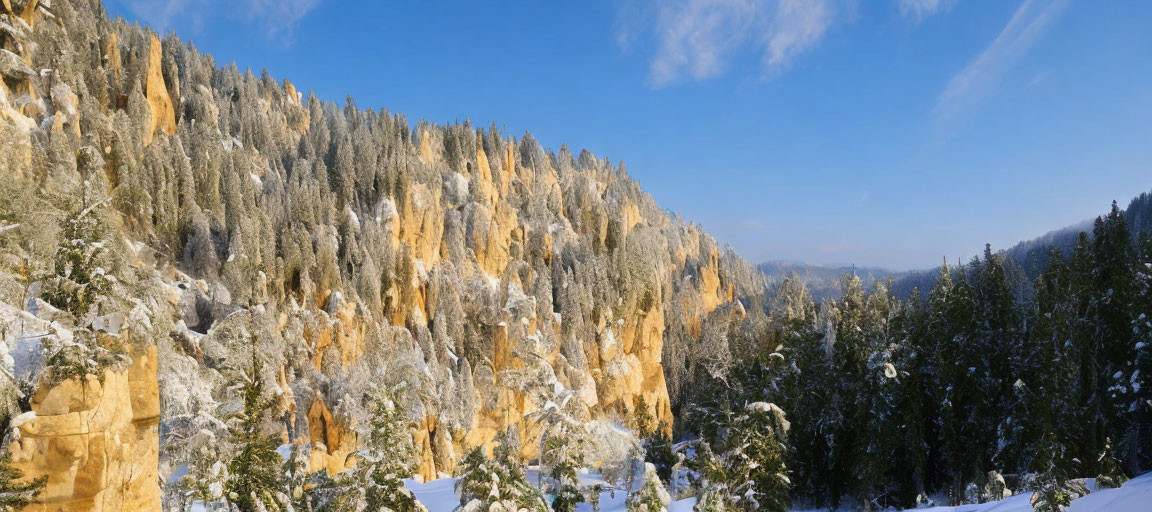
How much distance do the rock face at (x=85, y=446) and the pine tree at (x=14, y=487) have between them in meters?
0.24

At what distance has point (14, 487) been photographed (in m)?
8.98

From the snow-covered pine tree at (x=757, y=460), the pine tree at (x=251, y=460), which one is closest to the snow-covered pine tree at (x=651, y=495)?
the snow-covered pine tree at (x=757, y=460)

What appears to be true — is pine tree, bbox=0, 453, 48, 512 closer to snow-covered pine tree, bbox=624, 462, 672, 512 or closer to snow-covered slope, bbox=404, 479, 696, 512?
snow-covered slope, bbox=404, 479, 696, 512

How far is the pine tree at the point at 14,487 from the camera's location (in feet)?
28.9

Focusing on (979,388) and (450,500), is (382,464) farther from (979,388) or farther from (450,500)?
(979,388)

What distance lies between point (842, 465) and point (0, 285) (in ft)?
105

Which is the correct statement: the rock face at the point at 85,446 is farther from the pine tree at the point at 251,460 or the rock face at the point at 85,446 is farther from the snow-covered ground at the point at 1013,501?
the snow-covered ground at the point at 1013,501

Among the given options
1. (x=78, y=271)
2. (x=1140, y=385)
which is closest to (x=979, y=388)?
(x=1140, y=385)

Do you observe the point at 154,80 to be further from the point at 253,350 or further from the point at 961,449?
the point at 961,449

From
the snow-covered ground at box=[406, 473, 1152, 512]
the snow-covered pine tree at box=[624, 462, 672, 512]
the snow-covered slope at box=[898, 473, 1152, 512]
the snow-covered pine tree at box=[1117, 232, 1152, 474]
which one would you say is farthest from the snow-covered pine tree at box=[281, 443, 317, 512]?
the snow-covered pine tree at box=[1117, 232, 1152, 474]

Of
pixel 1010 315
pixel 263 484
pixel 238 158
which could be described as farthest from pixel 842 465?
pixel 238 158

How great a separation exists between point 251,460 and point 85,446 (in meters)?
2.83

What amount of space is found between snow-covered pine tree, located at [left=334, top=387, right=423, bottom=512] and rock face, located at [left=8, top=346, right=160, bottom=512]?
13.7 ft

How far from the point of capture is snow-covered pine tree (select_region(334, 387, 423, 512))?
39.2 feet
